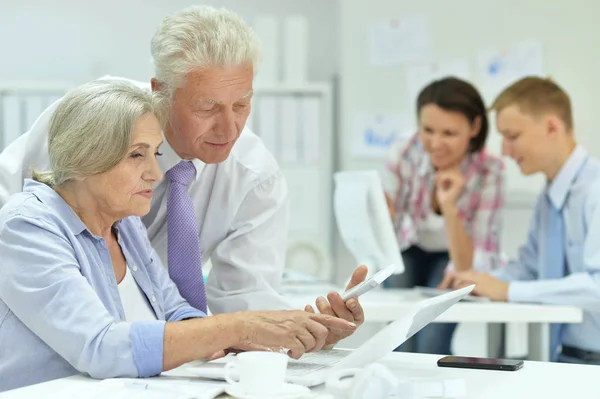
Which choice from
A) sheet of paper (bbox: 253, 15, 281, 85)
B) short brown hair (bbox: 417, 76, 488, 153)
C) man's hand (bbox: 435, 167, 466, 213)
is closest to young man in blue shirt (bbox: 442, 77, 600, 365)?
man's hand (bbox: 435, 167, 466, 213)

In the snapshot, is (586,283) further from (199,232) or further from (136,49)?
(136,49)

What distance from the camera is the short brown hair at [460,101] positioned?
11.5 ft

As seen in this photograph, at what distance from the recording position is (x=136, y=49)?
4555mm

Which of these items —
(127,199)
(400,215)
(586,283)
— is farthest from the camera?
(400,215)

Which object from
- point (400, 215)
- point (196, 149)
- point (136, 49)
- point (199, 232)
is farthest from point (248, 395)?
point (136, 49)

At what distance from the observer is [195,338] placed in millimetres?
1371

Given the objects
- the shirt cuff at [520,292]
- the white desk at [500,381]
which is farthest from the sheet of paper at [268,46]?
the white desk at [500,381]

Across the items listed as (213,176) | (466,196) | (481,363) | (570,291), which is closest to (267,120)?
(466,196)

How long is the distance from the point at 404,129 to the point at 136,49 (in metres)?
1.44

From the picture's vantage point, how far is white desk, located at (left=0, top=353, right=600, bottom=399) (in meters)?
1.25

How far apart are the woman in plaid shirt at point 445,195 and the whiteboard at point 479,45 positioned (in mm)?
436

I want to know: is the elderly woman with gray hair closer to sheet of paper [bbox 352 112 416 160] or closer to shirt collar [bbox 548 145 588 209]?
shirt collar [bbox 548 145 588 209]

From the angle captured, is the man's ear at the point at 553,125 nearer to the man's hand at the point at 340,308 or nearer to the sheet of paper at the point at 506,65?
the sheet of paper at the point at 506,65

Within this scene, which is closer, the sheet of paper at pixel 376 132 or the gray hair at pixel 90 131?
the gray hair at pixel 90 131
